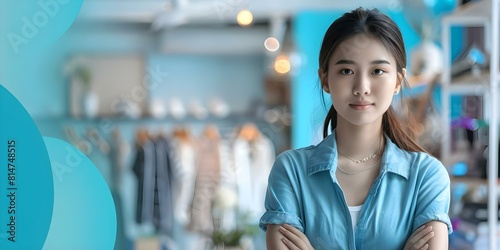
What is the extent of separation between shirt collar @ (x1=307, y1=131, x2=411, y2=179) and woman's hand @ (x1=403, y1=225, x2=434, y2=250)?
0.38ft

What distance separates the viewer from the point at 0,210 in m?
1.63

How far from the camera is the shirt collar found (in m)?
1.45

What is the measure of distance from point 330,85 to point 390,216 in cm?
27

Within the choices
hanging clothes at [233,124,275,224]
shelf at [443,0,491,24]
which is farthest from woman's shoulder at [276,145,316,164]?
hanging clothes at [233,124,275,224]

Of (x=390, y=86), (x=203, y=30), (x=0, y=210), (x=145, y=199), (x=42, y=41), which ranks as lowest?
(x=145, y=199)

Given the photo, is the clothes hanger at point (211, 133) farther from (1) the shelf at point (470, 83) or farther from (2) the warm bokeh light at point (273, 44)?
(1) the shelf at point (470, 83)

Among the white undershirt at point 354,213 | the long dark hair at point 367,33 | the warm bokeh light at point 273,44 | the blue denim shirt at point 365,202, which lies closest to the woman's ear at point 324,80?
the long dark hair at point 367,33

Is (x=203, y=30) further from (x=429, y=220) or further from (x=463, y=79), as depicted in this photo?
Answer: (x=429, y=220)

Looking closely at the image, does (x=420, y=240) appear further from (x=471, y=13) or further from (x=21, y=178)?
(x=471, y=13)

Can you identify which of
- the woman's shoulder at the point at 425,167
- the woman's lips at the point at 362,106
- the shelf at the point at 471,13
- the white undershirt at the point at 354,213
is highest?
the shelf at the point at 471,13

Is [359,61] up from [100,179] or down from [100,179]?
up

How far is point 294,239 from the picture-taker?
1409mm

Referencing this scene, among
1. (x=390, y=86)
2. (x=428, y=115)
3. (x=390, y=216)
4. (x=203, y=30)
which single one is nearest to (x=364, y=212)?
(x=390, y=216)

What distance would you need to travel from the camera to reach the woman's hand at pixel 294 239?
4.60 feet
